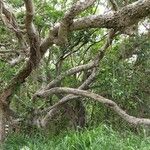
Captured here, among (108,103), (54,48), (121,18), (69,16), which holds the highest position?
(54,48)

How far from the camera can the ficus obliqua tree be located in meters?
6.30

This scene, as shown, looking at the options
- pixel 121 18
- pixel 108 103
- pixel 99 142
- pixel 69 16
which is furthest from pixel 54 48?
pixel 121 18

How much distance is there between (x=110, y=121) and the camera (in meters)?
9.98

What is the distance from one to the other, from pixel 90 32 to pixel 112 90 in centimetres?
156

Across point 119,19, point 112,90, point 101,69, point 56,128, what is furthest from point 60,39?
point 56,128

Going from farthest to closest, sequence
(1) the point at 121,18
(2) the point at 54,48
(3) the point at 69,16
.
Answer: (2) the point at 54,48 < (3) the point at 69,16 < (1) the point at 121,18

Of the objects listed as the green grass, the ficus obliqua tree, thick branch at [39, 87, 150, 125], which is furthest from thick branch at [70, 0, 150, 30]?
thick branch at [39, 87, 150, 125]

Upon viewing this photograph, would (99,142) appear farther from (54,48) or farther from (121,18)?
(54,48)

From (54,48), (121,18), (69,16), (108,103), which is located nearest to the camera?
(121,18)

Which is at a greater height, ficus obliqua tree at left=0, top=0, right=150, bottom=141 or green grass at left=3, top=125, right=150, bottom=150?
ficus obliqua tree at left=0, top=0, right=150, bottom=141

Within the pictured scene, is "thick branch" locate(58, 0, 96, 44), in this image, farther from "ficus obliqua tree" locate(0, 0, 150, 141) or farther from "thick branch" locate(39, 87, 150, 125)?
"thick branch" locate(39, 87, 150, 125)

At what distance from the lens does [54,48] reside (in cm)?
1041

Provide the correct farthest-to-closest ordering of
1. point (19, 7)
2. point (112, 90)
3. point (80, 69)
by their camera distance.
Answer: point (19, 7) → point (80, 69) → point (112, 90)

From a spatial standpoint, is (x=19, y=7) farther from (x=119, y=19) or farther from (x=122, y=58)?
(x=119, y=19)
